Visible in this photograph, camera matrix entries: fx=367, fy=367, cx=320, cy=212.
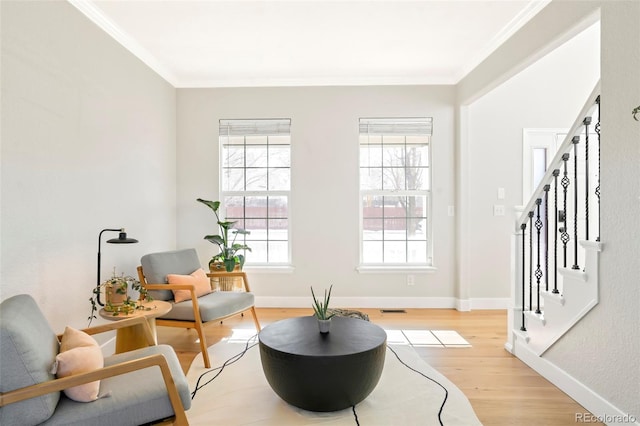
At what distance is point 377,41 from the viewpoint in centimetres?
Answer: 331

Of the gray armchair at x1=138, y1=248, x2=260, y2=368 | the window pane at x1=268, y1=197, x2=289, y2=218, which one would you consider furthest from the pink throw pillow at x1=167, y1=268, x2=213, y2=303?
the window pane at x1=268, y1=197, x2=289, y2=218

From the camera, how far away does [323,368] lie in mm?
1931

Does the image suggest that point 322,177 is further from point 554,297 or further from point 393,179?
point 554,297

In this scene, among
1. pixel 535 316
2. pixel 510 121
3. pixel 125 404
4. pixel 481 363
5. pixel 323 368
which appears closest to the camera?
pixel 125 404

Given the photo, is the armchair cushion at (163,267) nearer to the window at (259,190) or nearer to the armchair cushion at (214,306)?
the armchair cushion at (214,306)

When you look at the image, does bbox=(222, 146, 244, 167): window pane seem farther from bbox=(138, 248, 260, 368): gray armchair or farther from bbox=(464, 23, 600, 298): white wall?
bbox=(464, 23, 600, 298): white wall

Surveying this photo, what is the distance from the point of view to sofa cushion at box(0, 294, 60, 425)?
1.39 meters

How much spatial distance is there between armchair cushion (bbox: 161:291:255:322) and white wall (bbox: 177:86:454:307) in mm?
1123

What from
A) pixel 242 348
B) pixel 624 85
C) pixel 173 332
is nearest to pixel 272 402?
pixel 242 348

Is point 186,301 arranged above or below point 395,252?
below

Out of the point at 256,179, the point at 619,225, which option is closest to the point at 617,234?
the point at 619,225

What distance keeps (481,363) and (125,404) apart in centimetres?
243

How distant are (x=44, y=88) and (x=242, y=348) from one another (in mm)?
2342

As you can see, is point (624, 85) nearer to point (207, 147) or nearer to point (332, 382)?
point (332, 382)
